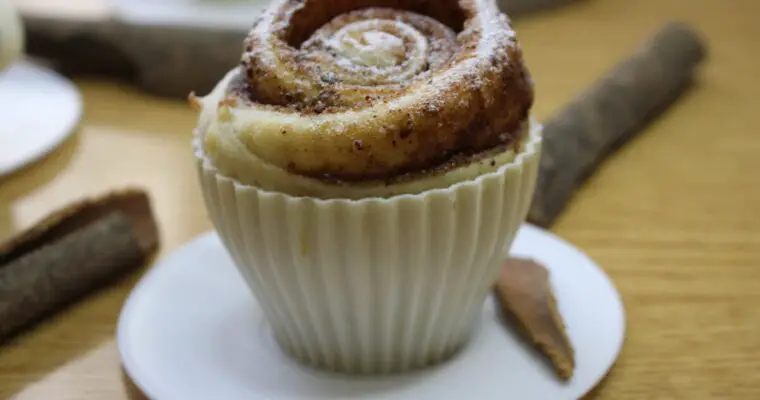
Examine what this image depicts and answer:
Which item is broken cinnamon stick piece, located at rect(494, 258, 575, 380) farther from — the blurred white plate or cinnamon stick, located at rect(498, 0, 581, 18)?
cinnamon stick, located at rect(498, 0, 581, 18)

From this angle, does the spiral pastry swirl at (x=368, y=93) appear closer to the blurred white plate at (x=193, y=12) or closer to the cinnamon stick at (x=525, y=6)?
the blurred white plate at (x=193, y=12)

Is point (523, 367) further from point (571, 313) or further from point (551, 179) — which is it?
point (551, 179)

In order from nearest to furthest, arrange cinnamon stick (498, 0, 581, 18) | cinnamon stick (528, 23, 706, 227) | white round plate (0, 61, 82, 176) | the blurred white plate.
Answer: cinnamon stick (528, 23, 706, 227) < white round plate (0, 61, 82, 176) < the blurred white plate < cinnamon stick (498, 0, 581, 18)

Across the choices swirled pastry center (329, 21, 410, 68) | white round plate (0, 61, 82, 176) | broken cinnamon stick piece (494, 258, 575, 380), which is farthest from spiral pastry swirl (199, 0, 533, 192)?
white round plate (0, 61, 82, 176)

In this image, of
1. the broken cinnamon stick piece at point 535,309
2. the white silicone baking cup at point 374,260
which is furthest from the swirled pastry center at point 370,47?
the broken cinnamon stick piece at point 535,309

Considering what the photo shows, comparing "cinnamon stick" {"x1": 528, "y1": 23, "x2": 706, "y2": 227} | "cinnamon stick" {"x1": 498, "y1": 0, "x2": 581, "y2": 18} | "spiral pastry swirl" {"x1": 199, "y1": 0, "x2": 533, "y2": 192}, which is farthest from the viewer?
"cinnamon stick" {"x1": 498, "y1": 0, "x2": 581, "y2": 18}

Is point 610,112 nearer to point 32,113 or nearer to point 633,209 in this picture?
point 633,209
